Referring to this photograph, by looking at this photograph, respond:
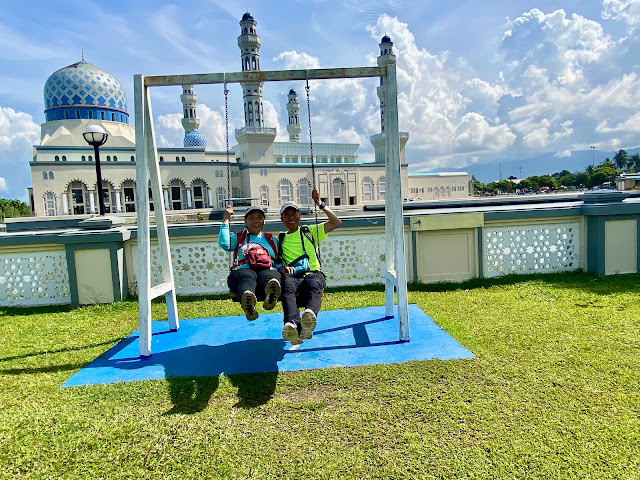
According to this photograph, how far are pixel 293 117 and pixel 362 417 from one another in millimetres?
66723

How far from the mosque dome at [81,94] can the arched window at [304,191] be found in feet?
69.6

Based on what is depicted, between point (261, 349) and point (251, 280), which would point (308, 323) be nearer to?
point (251, 280)

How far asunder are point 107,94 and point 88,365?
47.8m

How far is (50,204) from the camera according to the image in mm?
42375

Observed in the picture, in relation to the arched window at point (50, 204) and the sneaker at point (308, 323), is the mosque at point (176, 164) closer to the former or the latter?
the arched window at point (50, 204)

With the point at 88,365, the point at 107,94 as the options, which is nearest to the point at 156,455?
the point at 88,365

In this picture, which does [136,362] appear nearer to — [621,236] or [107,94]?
[621,236]

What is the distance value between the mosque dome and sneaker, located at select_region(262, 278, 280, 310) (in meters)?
48.3

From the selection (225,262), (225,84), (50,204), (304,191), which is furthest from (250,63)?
(225,84)

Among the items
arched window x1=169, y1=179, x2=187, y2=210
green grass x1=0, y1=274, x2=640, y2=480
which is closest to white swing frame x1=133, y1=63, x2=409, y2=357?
green grass x1=0, y1=274, x2=640, y2=480

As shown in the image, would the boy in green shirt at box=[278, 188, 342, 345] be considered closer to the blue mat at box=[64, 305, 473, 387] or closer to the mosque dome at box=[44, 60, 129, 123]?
the blue mat at box=[64, 305, 473, 387]

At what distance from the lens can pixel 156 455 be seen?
8.21ft

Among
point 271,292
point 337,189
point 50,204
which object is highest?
point 337,189

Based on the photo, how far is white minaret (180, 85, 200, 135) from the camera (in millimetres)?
55312
